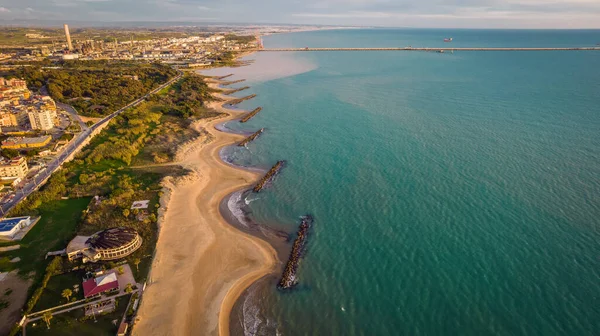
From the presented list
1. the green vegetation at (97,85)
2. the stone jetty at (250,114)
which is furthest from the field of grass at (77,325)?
the green vegetation at (97,85)

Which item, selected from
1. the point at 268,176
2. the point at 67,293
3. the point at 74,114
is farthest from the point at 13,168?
the point at 268,176

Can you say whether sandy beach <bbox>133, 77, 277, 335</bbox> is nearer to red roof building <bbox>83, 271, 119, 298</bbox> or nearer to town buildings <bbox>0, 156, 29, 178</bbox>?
red roof building <bbox>83, 271, 119, 298</bbox>

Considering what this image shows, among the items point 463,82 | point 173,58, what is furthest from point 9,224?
point 173,58

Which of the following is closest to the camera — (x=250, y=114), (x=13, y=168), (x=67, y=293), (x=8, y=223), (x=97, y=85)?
(x=67, y=293)

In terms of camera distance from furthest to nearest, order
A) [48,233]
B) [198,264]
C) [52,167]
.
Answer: [52,167]
[48,233]
[198,264]

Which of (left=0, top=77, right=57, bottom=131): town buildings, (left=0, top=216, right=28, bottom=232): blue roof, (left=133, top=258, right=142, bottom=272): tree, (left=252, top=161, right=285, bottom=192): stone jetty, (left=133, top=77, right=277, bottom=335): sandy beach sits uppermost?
(left=0, top=77, right=57, bottom=131): town buildings

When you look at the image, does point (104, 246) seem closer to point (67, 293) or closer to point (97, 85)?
point (67, 293)

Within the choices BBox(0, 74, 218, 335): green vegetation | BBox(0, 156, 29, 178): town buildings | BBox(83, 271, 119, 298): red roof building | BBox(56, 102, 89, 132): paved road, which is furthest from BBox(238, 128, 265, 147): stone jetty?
BBox(83, 271, 119, 298): red roof building

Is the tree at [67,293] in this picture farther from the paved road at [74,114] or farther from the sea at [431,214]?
the paved road at [74,114]
